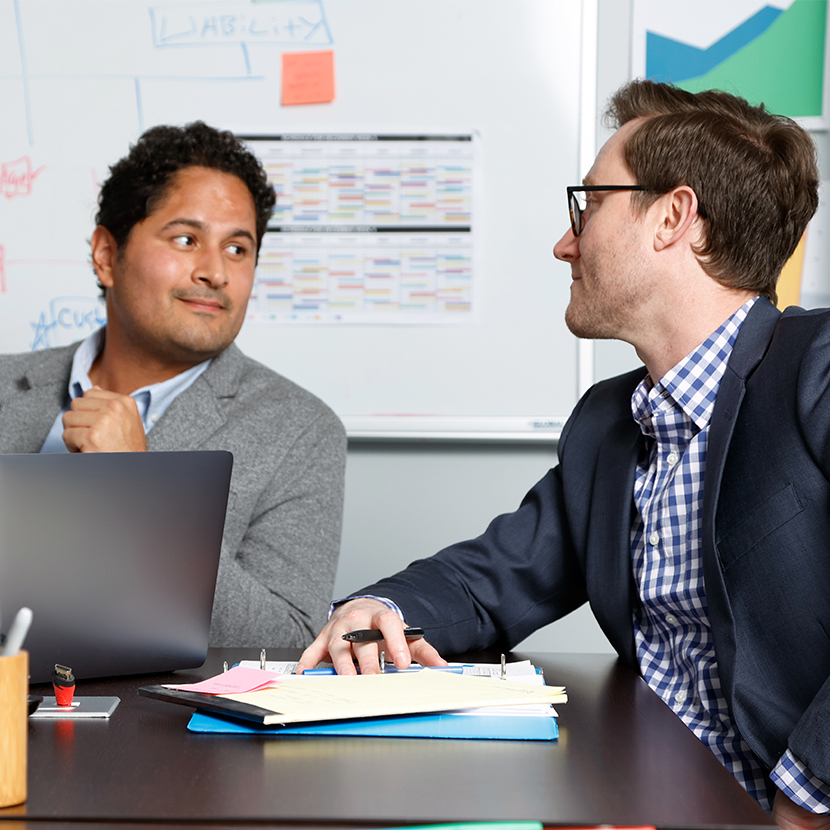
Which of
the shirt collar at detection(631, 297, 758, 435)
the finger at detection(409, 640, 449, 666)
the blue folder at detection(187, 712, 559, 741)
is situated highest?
the shirt collar at detection(631, 297, 758, 435)

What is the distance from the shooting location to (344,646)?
94cm

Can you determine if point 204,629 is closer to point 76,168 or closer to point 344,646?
point 344,646

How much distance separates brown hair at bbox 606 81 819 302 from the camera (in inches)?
49.6

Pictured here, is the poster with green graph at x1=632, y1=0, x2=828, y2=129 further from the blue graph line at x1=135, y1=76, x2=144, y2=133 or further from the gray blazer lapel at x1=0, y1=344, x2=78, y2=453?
the gray blazer lapel at x1=0, y1=344, x2=78, y2=453

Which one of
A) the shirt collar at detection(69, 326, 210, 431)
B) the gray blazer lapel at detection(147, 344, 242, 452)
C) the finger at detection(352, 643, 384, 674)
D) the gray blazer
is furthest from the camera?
the shirt collar at detection(69, 326, 210, 431)

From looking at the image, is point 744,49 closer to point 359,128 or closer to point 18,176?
point 359,128

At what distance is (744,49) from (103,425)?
A: 162 cm

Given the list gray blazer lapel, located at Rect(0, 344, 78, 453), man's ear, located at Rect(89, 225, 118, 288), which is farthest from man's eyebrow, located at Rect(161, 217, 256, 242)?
gray blazer lapel, located at Rect(0, 344, 78, 453)

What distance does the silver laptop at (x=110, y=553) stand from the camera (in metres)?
0.81

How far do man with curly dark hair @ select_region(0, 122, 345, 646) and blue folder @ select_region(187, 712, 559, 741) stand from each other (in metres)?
0.69

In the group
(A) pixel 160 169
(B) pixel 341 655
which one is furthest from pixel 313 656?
(A) pixel 160 169

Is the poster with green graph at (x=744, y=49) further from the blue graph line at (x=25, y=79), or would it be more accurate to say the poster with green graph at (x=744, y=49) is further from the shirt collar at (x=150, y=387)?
the blue graph line at (x=25, y=79)

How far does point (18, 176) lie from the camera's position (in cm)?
214

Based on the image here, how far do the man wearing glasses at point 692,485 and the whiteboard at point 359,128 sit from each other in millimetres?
698
